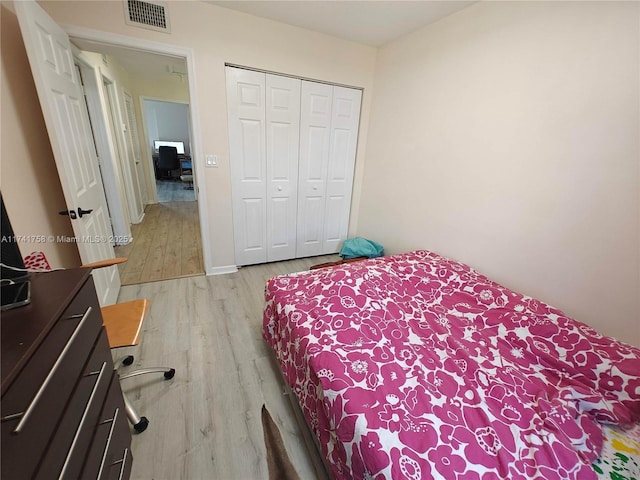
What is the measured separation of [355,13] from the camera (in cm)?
211

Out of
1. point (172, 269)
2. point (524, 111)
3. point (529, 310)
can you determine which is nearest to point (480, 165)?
point (524, 111)

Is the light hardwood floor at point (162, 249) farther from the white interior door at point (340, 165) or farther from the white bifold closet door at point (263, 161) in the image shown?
the white interior door at point (340, 165)

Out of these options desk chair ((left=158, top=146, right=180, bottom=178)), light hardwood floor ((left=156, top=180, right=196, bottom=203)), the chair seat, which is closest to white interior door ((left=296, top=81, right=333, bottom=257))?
the chair seat

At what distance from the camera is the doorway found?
107 inches

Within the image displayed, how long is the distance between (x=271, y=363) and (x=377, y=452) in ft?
3.28

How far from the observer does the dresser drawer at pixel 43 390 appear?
50 cm

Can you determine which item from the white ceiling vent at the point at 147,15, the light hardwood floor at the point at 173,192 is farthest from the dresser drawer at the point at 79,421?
the light hardwood floor at the point at 173,192

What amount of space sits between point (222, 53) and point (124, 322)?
2181 millimetres

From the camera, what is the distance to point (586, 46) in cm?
137

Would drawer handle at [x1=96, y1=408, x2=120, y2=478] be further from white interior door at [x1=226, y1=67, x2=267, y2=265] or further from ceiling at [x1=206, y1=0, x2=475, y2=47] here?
ceiling at [x1=206, y1=0, x2=475, y2=47]

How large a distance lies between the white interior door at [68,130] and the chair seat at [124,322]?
537 mm

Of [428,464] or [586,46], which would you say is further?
[586,46]

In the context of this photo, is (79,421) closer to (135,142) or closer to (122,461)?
(122,461)

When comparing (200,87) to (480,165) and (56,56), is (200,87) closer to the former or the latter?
(56,56)
